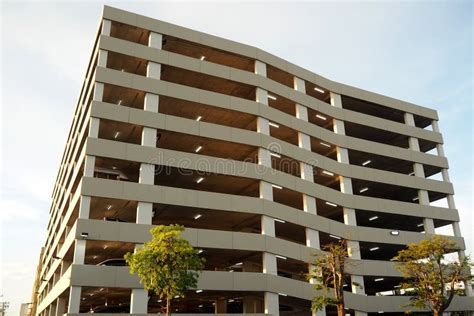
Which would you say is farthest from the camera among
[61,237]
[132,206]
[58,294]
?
[61,237]

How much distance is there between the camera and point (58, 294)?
126ft

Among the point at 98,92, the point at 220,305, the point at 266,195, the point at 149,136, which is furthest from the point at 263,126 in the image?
the point at 220,305

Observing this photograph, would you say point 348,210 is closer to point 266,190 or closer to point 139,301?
point 266,190

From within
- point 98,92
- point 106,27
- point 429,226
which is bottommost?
point 429,226

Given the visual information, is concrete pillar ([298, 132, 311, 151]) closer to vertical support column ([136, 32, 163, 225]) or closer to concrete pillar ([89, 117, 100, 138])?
vertical support column ([136, 32, 163, 225])

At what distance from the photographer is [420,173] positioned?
5131 centimetres

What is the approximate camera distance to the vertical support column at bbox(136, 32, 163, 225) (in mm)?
34531

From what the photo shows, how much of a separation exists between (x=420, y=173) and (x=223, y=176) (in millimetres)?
25037

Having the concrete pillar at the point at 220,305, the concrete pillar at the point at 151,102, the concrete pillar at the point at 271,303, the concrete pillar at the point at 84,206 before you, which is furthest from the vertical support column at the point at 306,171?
the concrete pillar at the point at 84,206

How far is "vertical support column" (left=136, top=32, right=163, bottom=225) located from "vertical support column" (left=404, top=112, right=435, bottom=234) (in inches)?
1196

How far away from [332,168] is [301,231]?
7.11 meters

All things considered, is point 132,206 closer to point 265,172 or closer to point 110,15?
point 265,172

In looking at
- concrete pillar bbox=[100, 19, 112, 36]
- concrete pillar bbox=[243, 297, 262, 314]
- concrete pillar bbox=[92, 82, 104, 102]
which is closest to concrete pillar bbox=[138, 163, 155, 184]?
concrete pillar bbox=[92, 82, 104, 102]

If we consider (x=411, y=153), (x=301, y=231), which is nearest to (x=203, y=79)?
(x=301, y=231)
